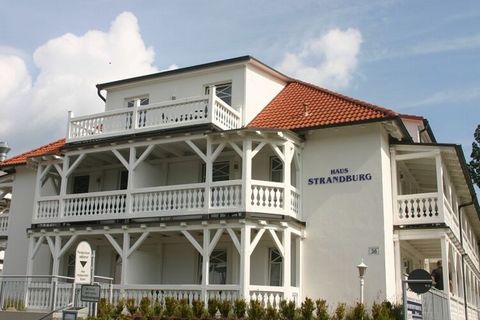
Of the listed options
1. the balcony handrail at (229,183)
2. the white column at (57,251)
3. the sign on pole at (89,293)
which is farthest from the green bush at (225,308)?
the white column at (57,251)

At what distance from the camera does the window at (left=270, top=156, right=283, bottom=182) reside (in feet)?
72.4

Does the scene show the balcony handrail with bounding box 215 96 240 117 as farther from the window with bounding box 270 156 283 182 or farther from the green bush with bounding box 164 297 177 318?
the green bush with bounding box 164 297 177 318

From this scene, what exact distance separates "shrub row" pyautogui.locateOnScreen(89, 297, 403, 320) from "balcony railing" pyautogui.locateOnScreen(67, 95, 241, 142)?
236 inches

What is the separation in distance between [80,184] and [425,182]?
1419cm

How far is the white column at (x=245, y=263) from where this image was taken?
19.0 meters

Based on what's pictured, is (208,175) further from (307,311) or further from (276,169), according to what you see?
(307,311)

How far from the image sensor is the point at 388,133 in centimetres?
2091

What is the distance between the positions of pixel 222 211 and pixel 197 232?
6.80ft

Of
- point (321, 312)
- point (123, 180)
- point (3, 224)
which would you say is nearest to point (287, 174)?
point (321, 312)

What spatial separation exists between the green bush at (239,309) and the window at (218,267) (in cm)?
408

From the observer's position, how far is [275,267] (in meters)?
21.6

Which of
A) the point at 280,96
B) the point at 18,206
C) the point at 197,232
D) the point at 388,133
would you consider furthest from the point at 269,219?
the point at 18,206

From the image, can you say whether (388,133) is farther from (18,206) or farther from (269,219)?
(18,206)

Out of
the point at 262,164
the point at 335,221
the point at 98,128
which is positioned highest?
the point at 98,128
